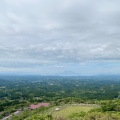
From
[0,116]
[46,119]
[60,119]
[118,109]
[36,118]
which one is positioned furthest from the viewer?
[0,116]

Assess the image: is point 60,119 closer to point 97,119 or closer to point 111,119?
point 97,119

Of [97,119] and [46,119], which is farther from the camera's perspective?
[46,119]

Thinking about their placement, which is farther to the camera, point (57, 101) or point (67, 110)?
point (57, 101)

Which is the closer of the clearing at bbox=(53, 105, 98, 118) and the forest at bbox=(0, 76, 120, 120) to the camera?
the forest at bbox=(0, 76, 120, 120)

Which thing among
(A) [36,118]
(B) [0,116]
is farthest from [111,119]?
(B) [0,116]

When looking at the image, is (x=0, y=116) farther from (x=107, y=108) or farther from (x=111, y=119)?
(x=111, y=119)

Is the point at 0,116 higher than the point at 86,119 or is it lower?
A: lower

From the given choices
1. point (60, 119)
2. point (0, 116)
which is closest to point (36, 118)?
point (60, 119)

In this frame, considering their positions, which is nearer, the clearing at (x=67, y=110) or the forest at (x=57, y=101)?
the forest at (x=57, y=101)

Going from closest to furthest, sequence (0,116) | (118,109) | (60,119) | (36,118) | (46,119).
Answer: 1. (60,119)
2. (46,119)
3. (36,118)
4. (118,109)
5. (0,116)
